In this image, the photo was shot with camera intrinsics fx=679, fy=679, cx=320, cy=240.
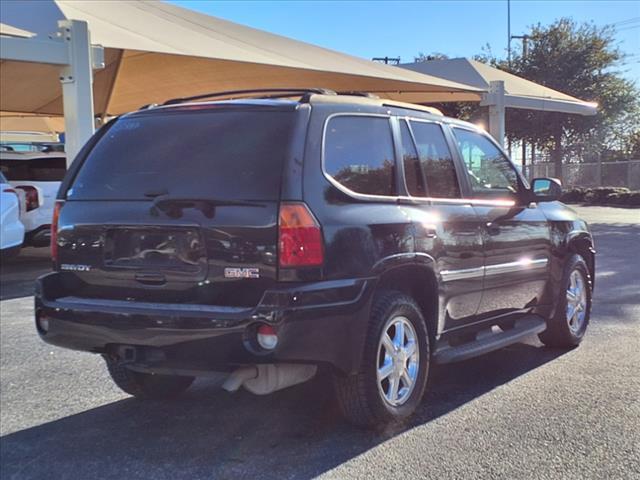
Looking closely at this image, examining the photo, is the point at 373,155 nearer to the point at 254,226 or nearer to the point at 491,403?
the point at 254,226

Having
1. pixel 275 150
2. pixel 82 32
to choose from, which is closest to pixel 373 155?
pixel 275 150

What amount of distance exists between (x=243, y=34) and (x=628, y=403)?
12.7m

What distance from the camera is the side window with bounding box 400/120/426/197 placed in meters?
4.24

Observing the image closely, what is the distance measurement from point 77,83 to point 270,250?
7828 millimetres

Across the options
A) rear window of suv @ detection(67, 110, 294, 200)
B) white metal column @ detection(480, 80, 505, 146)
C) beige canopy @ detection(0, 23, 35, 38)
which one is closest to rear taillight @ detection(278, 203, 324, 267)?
rear window of suv @ detection(67, 110, 294, 200)

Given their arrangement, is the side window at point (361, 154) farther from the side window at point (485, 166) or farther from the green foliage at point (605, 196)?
the green foliage at point (605, 196)

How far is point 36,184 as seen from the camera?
1093 centimetres

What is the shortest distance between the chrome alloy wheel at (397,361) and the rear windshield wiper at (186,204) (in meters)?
1.11

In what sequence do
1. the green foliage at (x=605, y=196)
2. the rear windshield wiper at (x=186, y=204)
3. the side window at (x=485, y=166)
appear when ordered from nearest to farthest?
the rear windshield wiper at (x=186, y=204), the side window at (x=485, y=166), the green foliage at (x=605, y=196)

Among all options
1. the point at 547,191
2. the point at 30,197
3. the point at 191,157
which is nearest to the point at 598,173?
the point at 30,197

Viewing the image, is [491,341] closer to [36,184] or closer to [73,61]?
[73,61]

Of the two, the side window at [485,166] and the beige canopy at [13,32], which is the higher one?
the beige canopy at [13,32]

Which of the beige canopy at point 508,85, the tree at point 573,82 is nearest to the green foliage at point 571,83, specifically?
the tree at point 573,82

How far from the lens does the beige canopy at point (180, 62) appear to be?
1145cm
